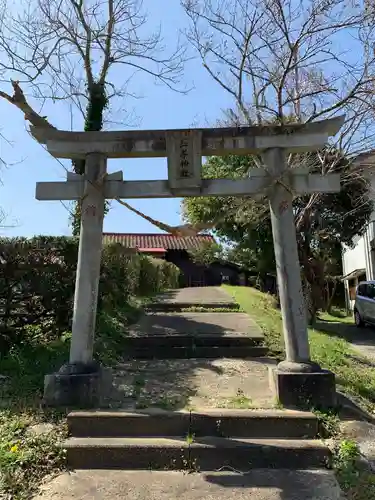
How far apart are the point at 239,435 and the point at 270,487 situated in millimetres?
729

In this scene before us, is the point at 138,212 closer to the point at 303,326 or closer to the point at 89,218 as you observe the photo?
the point at 89,218

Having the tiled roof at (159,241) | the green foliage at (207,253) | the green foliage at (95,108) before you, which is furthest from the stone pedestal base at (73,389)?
the tiled roof at (159,241)

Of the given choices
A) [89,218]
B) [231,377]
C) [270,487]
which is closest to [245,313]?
[231,377]

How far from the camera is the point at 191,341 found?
7.28 meters

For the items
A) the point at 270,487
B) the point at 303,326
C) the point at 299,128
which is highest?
the point at 299,128

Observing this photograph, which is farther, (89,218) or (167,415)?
(89,218)

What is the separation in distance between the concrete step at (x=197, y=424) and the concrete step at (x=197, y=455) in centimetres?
21

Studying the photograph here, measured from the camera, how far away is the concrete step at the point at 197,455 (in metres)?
3.84

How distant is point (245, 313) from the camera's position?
1076 centimetres

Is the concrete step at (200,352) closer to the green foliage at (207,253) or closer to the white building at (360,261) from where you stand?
the white building at (360,261)

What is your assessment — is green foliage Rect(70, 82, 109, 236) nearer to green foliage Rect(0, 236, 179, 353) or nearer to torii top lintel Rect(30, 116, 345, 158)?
green foliage Rect(0, 236, 179, 353)

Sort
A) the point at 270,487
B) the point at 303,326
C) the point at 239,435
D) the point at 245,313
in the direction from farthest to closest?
the point at 245,313
the point at 303,326
the point at 239,435
the point at 270,487

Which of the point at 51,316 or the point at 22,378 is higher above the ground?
the point at 51,316

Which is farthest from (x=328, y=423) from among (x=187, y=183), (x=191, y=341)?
(x=191, y=341)
